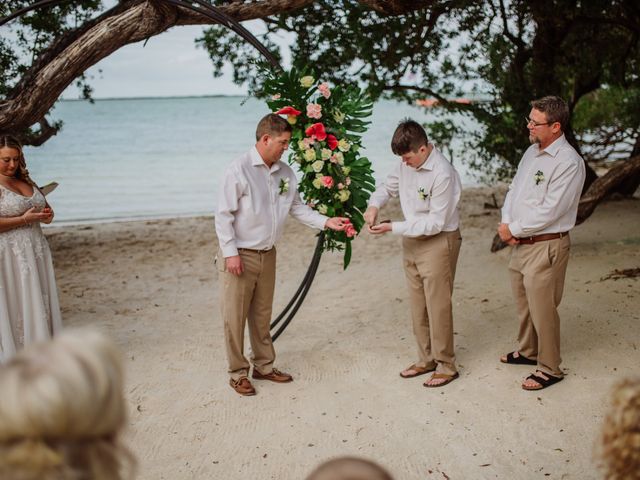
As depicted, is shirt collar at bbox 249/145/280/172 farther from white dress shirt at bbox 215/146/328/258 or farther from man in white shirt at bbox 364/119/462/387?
man in white shirt at bbox 364/119/462/387

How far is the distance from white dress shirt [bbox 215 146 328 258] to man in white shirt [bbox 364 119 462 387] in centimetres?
72

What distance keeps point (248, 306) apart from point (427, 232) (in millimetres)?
1507

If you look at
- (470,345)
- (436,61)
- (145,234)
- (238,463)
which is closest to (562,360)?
(470,345)

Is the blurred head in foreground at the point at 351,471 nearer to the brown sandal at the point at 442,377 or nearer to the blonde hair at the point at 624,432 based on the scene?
the blonde hair at the point at 624,432

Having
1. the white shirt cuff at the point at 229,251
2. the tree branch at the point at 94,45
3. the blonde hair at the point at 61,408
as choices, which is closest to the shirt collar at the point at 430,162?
the white shirt cuff at the point at 229,251

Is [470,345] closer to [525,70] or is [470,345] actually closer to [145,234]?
[525,70]

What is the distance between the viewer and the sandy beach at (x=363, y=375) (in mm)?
4297

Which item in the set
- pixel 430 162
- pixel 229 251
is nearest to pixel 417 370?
pixel 430 162

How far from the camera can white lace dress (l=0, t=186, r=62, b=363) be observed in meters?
5.18

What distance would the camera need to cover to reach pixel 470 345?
238 inches

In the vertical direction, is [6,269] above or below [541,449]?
above

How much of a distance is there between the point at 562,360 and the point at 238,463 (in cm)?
284

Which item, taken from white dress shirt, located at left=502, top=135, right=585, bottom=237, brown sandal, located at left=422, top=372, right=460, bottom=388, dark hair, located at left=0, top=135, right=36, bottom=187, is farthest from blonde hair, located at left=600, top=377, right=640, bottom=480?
dark hair, located at left=0, top=135, right=36, bottom=187

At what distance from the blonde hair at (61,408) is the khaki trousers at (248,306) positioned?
3.54m
